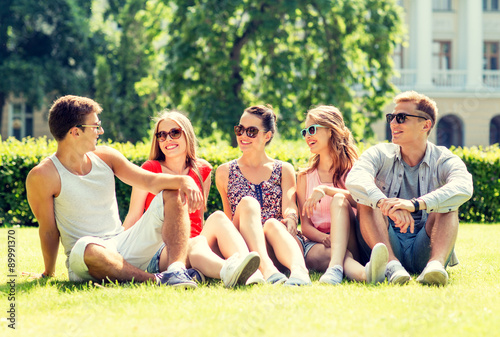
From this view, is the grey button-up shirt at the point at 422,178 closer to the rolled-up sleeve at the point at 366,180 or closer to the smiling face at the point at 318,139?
the rolled-up sleeve at the point at 366,180

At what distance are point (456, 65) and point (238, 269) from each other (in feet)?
97.2

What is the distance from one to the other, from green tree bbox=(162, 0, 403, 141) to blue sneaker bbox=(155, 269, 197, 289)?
36.6 feet

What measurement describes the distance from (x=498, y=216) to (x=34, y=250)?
8074 mm

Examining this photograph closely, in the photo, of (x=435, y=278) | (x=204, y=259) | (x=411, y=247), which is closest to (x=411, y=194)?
(x=411, y=247)

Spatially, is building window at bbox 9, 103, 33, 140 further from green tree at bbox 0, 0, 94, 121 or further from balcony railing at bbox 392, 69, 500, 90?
balcony railing at bbox 392, 69, 500, 90

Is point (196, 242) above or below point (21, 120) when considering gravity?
below

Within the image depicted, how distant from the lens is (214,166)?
955 centimetres

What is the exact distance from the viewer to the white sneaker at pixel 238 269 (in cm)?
398

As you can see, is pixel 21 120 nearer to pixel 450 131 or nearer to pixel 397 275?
pixel 450 131

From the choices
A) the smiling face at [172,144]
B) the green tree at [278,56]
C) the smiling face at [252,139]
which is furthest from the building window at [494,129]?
the smiling face at [172,144]

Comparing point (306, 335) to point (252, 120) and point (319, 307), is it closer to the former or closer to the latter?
point (319, 307)

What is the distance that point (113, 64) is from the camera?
2509 centimetres

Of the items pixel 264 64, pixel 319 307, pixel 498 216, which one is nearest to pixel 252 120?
pixel 319 307

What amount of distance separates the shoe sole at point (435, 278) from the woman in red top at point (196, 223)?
3.99 feet
